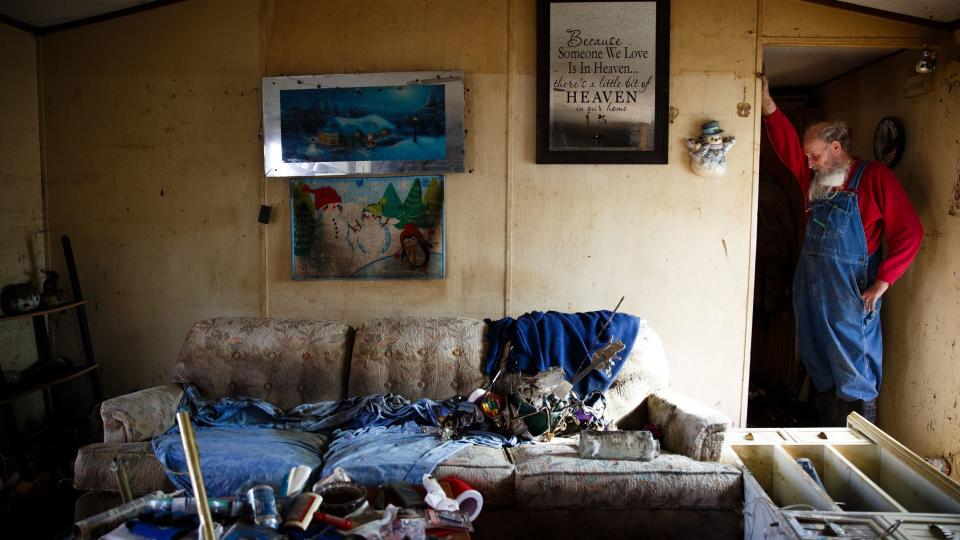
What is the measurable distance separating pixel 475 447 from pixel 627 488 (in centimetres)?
64

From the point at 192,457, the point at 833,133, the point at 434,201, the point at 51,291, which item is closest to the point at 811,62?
the point at 833,133

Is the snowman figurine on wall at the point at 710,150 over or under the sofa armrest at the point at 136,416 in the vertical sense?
over

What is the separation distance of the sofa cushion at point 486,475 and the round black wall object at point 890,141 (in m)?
2.84

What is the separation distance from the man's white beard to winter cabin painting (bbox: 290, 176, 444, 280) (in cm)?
206

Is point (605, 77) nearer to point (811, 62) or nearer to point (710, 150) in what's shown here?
point (710, 150)

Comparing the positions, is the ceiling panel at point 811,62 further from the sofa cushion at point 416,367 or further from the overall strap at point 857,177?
the sofa cushion at point 416,367

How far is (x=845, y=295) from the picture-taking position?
10.2 feet

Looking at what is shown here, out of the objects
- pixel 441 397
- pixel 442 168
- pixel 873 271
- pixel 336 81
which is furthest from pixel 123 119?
pixel 873 271

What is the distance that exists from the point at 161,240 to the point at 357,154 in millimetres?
1299

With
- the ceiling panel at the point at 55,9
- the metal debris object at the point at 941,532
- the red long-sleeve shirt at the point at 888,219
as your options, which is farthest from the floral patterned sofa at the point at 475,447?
the ceiling panel at the point at 55,9

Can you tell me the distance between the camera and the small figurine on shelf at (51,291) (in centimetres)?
338

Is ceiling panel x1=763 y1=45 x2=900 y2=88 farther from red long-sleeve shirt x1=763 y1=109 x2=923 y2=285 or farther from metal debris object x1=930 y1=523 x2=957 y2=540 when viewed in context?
metal debris object x1=930 y1=523 x2=957 y2=540

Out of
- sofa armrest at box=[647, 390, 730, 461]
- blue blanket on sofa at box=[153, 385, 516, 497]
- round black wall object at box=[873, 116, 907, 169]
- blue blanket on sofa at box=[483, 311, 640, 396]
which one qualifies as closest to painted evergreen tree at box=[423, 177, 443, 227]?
blue blanket on sofa at box=[483, 311, 640, 396]

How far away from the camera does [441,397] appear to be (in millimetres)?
2934
